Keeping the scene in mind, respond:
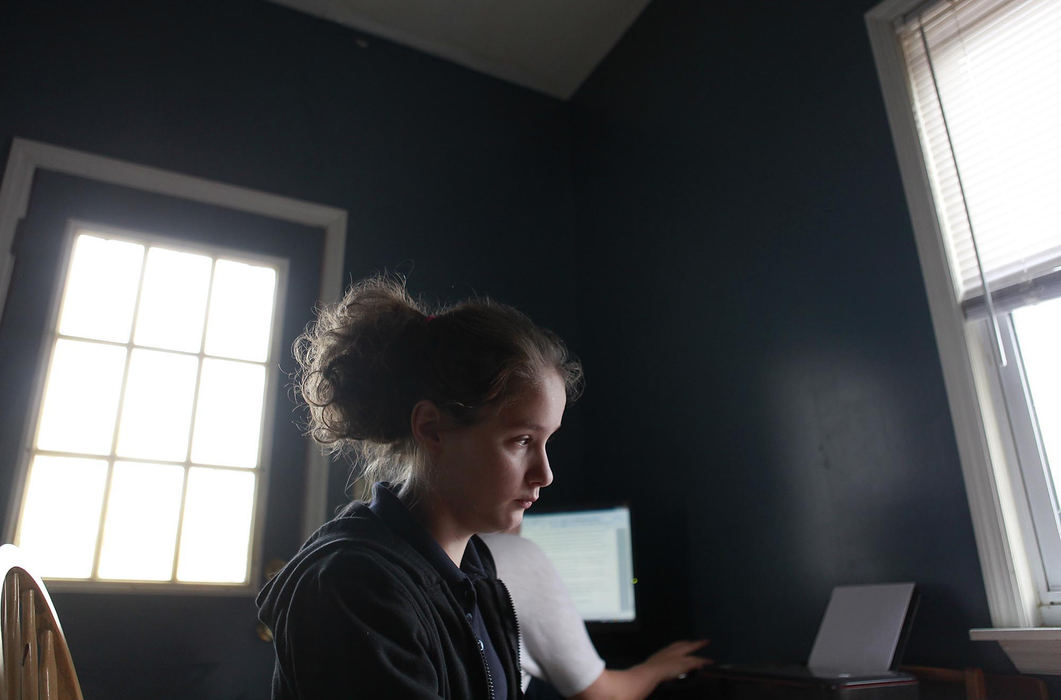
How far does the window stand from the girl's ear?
4.84 feet

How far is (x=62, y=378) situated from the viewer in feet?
7.19

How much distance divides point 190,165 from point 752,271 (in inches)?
70.5

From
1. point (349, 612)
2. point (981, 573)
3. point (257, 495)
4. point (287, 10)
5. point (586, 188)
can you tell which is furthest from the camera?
point (586, 188)

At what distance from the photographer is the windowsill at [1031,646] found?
135cm

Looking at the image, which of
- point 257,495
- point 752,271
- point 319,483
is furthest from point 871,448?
point 257,495

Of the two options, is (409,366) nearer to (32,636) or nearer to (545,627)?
(32,636)

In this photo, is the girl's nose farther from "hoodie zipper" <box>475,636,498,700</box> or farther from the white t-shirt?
the white t-shirt

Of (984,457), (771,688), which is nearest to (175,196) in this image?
(771,688)

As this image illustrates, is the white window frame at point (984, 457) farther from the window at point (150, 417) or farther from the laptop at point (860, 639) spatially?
the window at point (150, 417)

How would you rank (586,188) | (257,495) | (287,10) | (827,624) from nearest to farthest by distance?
(827,624)
(257,495)
(287,10)
(586,188)

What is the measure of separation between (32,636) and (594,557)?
5.26 feet

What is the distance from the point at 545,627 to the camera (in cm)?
154

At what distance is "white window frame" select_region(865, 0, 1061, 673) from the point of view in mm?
1450

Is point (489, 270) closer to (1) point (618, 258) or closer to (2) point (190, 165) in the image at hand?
(1) point (618, 258)
